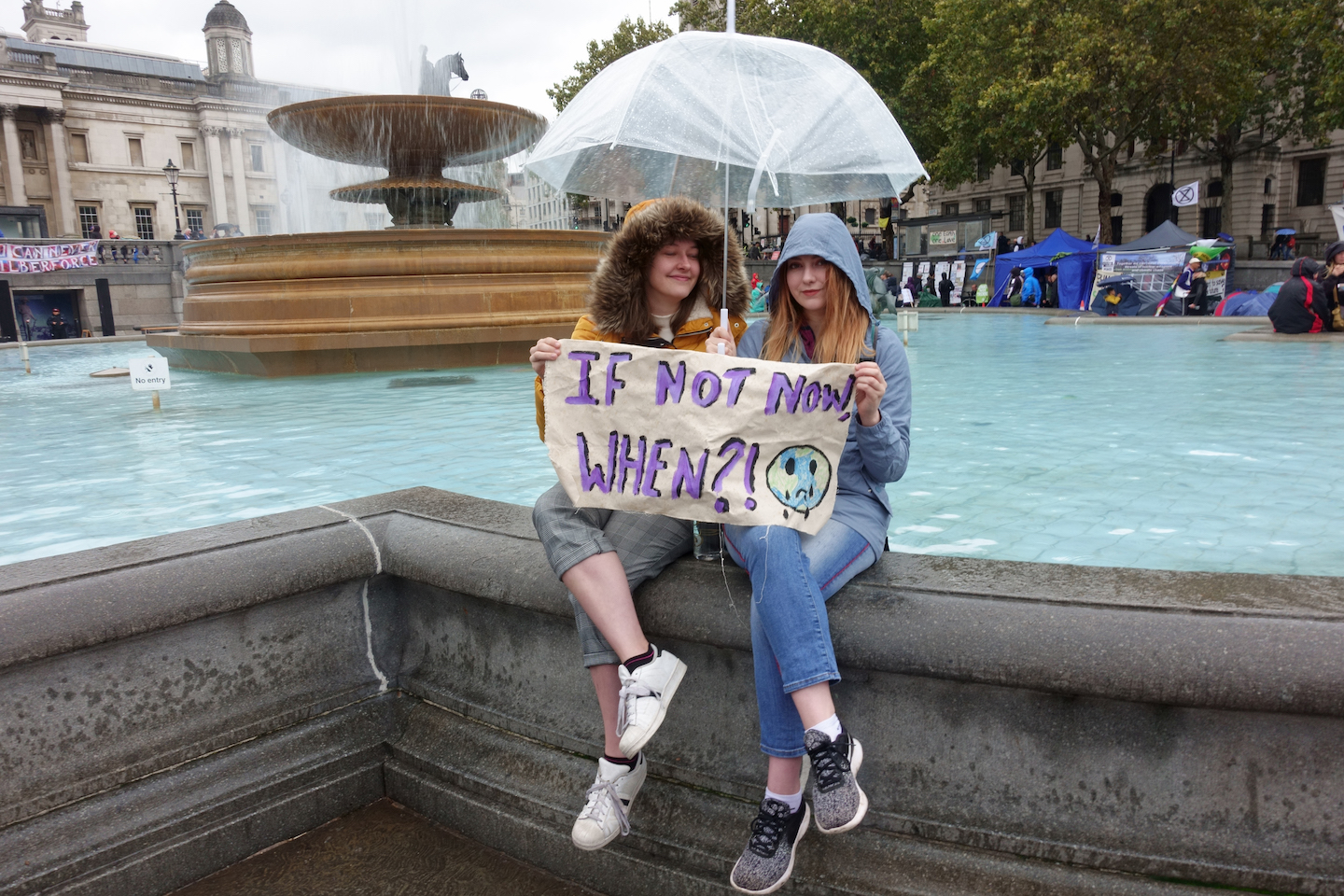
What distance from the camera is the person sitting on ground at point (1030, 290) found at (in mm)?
30234

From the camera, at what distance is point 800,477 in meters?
2.57

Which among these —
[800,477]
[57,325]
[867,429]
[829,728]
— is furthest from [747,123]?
[57,325]

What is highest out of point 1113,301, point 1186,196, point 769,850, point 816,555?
point 1186,196

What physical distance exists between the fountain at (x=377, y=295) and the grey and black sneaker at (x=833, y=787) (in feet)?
34.2

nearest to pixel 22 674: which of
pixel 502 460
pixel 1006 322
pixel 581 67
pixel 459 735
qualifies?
pixel 459 735

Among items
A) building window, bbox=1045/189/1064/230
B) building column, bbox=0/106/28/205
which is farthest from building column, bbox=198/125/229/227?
building window, bbox=1045/189/1064/230

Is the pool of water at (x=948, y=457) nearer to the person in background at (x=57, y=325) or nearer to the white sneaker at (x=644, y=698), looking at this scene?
the white sneaker at (x=644, y=698)

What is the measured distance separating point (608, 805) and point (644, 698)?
0.32 meters

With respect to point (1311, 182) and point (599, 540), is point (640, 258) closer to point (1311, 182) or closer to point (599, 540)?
point (599, 540)

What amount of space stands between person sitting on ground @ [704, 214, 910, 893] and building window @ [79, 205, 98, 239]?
252 feet

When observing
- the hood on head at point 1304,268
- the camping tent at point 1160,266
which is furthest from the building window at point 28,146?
the hood on head at point 1304,268

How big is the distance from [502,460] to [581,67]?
47.0 m

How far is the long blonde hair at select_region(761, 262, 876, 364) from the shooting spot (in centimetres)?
281

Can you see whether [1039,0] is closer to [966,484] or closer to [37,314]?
[966,484]
